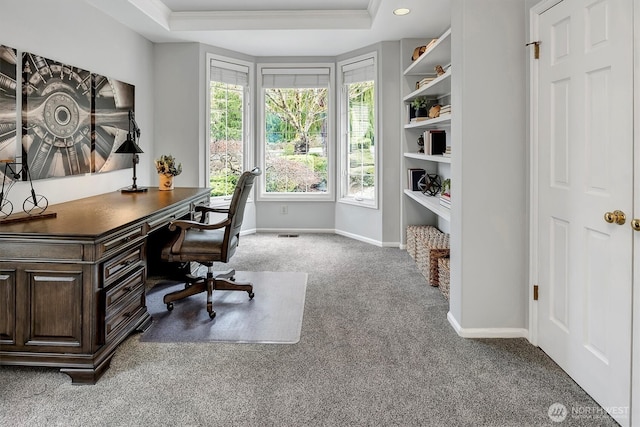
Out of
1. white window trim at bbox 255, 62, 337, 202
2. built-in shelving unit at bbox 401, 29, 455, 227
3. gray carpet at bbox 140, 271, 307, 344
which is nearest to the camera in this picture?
gray carpet at bbox 140, 271, 307, 344

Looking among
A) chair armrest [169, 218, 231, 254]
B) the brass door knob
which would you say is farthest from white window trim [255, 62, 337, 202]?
the brass door knob

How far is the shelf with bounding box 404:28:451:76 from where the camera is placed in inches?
139

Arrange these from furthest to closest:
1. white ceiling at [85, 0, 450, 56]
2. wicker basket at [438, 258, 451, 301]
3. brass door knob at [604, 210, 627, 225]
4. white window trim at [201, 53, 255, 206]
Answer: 1. white window trim at [201, 53, 255, 206]
2. white ceiling at [85, 0, 450, 56]
3. wicker basket at [438, 258, 451, 301]
4. brass door knob at [604, 210, 627, 225]

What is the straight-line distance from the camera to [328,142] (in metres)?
6.13

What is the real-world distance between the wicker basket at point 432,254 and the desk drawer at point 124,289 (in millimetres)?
2287

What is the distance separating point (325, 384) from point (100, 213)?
1.76m

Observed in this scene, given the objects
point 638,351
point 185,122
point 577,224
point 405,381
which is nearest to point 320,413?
point 405,381

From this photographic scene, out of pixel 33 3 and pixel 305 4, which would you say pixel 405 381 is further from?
pixel 305 4

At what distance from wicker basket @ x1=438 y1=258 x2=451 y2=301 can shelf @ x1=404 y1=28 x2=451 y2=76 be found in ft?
5.60

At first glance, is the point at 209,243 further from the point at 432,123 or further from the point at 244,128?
the point at 244,128

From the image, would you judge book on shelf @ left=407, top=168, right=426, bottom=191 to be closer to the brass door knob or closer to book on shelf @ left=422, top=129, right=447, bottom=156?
book on shelf @ left=422, top=129, right=447, bottom=156

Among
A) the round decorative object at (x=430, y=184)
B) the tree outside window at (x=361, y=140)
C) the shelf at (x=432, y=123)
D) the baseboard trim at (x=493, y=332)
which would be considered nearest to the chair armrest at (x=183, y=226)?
the baseboard trim at (x=493, y=332)

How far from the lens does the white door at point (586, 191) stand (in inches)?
70.3

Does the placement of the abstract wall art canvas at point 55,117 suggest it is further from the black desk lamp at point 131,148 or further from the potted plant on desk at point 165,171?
the potted plant on desk at point 165,171
